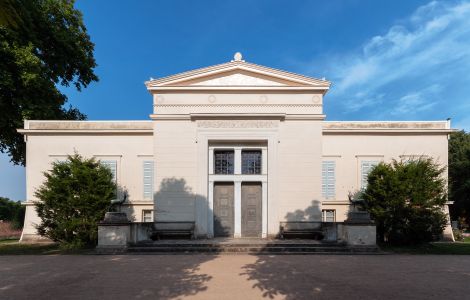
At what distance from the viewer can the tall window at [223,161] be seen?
14.2 metres

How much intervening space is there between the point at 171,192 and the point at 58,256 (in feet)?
15.2

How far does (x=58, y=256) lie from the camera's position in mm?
10453

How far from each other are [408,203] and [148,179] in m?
11.4

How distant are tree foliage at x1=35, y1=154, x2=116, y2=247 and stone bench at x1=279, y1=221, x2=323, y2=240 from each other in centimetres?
700

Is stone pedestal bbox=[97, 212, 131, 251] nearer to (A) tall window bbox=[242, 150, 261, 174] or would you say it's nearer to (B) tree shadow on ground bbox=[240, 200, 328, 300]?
(B) tree shadow on ground bbox=[240, 200, 328, 300]

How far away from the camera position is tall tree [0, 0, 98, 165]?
16062 millimetres

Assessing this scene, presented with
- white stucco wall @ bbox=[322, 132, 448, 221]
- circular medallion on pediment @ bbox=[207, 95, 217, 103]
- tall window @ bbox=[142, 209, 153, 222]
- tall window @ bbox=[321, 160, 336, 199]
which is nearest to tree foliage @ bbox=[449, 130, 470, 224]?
white stucco wall @ bbox=[322, 132, 448, 221]

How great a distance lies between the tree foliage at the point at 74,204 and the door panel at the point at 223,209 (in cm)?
435

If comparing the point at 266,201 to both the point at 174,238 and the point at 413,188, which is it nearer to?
the point at 174,238

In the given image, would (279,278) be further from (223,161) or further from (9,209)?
(9,209)

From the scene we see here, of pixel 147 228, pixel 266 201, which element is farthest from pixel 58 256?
pixel 266 201

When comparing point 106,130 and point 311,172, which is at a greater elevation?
point 106,130

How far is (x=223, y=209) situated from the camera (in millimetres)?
13969

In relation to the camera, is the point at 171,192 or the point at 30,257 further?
the point at 171,192
